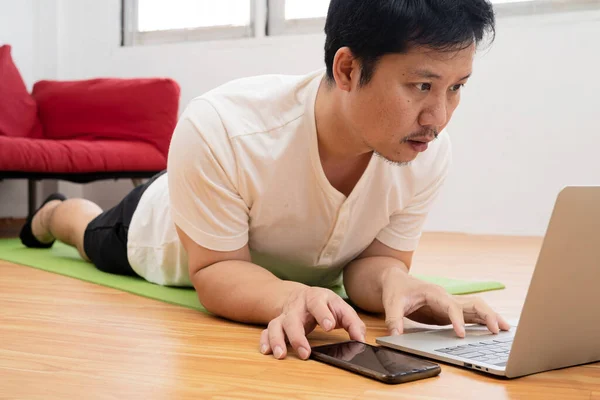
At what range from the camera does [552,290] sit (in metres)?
0.93

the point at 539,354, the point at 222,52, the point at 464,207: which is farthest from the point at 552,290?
the point at 222,52

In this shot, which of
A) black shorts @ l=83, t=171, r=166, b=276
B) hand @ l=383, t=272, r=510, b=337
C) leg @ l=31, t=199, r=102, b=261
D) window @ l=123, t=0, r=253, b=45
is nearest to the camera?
hand @ l=383, t=272, r=510, b=337

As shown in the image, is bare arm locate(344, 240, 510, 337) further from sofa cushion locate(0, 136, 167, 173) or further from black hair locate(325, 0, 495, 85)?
sofa cushion locate(0, 136, 167, 173)

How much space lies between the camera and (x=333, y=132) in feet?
4.53

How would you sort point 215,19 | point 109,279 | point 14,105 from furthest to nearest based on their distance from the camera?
point 215,19
point 14,105
point 109,279

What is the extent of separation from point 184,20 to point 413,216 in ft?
10.4

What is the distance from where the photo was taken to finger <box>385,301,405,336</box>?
4.06ft

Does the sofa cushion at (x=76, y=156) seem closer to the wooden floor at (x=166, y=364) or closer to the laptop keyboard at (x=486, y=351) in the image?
the wooden floor at (x=166, y=364)

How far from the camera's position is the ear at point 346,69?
123 cm

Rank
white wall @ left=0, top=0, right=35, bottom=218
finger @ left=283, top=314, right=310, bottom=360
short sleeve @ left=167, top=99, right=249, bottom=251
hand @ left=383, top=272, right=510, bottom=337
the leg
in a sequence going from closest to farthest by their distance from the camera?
finger @ left=283, top=314, right=310, bottom=360
hand @ left=383, top=272, right=510, bottom=337
short sleeve @ left=167, top=99, right=249, bottom=251
the leg
white wall @ left=0, top=0, right=35, bottom=218

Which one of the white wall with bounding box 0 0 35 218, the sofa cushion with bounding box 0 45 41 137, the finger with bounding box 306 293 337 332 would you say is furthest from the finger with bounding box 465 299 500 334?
the white wall with bounding box 0 0 35 218

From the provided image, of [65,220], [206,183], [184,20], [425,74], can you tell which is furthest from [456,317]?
[184,20]

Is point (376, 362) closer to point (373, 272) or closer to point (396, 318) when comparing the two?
point (396, 318)

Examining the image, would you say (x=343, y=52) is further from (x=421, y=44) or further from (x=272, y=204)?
(x=272, y=204)
